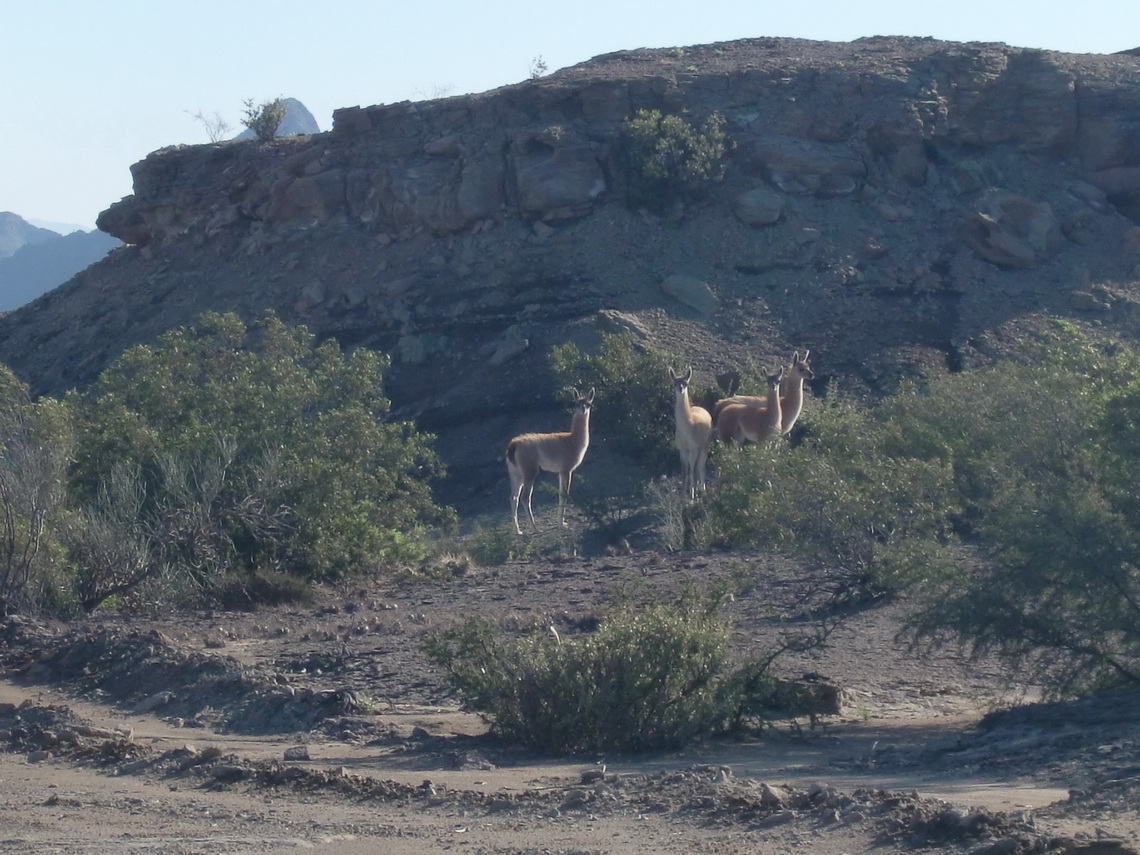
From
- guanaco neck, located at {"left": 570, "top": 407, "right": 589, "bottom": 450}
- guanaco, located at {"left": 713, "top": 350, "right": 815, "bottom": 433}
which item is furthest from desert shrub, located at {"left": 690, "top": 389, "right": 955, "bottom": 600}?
guanaco, located at {"left": 713, "top": 350, "right": 815, "bottom": 433}

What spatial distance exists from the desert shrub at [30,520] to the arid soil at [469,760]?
0.79 m

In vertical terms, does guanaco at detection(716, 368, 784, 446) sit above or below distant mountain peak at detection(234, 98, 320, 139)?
below

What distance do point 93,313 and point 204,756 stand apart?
29.2 metres

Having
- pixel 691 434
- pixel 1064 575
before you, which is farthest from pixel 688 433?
pixel 1064 575

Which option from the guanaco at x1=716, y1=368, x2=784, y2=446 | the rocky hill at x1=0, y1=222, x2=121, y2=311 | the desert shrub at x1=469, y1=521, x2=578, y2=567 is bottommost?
the desert shrub at x1=469, y1=521, x2=578, y2=567

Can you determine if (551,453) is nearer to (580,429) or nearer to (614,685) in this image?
(580,429)

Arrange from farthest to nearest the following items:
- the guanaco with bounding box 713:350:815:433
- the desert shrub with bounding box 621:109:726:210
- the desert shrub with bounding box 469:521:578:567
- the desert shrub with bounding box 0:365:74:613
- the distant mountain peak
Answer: the distant mountain peak < the desert shrub with bounding box 621:109:726:210 < the guanaco with bounding box 713:350:815:433 < the desert shrub with bounding box 469:521:578:567 < the desert shrub with bounding box 0:365:74:613

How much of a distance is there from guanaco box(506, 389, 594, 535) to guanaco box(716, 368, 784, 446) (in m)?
2.19

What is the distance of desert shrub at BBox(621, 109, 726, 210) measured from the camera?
32531mm

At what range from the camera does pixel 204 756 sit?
353 inches

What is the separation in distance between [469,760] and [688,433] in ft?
45.2

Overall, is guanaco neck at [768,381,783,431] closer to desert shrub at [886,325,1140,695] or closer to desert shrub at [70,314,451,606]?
desert shrub at [70,314,451,606]

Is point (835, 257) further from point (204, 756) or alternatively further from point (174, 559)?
point (204, 756)

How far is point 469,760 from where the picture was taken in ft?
29.6
